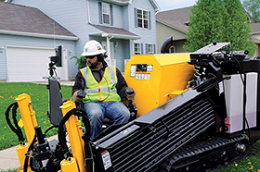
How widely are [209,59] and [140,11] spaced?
65.1 ft

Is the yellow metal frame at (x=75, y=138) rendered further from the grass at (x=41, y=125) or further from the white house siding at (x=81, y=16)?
the white house siding at (x=81, y=16)

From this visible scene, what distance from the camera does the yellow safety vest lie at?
380cm

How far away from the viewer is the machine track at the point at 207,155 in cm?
300

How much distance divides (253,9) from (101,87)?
57.0 metres

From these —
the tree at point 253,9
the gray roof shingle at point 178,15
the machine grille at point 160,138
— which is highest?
the tree at point 253,9

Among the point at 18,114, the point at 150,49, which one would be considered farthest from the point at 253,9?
the point at 18,114

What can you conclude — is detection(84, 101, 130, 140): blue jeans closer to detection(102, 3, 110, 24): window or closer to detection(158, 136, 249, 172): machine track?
detection(158, 136, 249, 172): machine track

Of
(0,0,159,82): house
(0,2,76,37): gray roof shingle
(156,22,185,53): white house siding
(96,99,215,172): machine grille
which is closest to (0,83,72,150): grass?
(96,99,215,172): machine grille

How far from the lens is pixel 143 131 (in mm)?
2812

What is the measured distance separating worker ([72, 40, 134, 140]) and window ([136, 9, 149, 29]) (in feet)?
61.4

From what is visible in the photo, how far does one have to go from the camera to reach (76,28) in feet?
61.7

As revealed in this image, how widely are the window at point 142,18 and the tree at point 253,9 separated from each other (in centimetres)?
3750

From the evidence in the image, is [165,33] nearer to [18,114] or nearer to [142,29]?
[142,29]

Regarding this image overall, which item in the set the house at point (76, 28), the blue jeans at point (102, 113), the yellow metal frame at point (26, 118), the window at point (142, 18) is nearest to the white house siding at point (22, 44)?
the house at point (76, 28)
